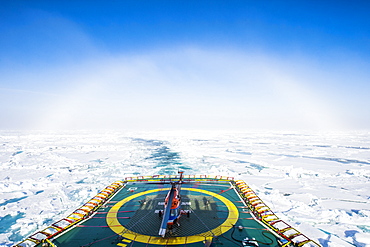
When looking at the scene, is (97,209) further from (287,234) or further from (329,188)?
(329,188)

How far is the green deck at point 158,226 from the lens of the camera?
29.0 feet

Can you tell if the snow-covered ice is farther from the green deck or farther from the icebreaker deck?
the green deck

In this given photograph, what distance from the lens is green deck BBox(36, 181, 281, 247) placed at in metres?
8.83

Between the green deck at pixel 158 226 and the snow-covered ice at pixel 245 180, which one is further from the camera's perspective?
the snow-covered ice at pixel 245 180

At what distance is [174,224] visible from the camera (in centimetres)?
991

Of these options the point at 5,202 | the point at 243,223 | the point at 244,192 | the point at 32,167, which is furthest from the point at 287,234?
the point at 32,167

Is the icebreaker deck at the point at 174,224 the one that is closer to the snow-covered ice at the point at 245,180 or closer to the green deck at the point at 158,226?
the green deck at the point at 158,226

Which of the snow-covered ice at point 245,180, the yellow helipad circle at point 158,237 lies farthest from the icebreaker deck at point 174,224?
the snow-covered ice at point 245,180

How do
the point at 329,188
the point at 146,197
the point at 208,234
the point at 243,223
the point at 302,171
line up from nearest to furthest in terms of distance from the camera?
the point at 208,234 < the point at 243,223 < the point at 146,197 < the point at 329,188 < the point at 302,171

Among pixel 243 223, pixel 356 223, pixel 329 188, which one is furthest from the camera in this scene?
pixel 329 188

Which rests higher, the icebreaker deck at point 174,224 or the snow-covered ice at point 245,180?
the icebreaker deck at point 174,224

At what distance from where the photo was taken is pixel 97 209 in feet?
39.2

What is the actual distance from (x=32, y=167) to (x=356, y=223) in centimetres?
3177

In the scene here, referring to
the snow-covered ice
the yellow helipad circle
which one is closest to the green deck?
the yellow helipad circle
